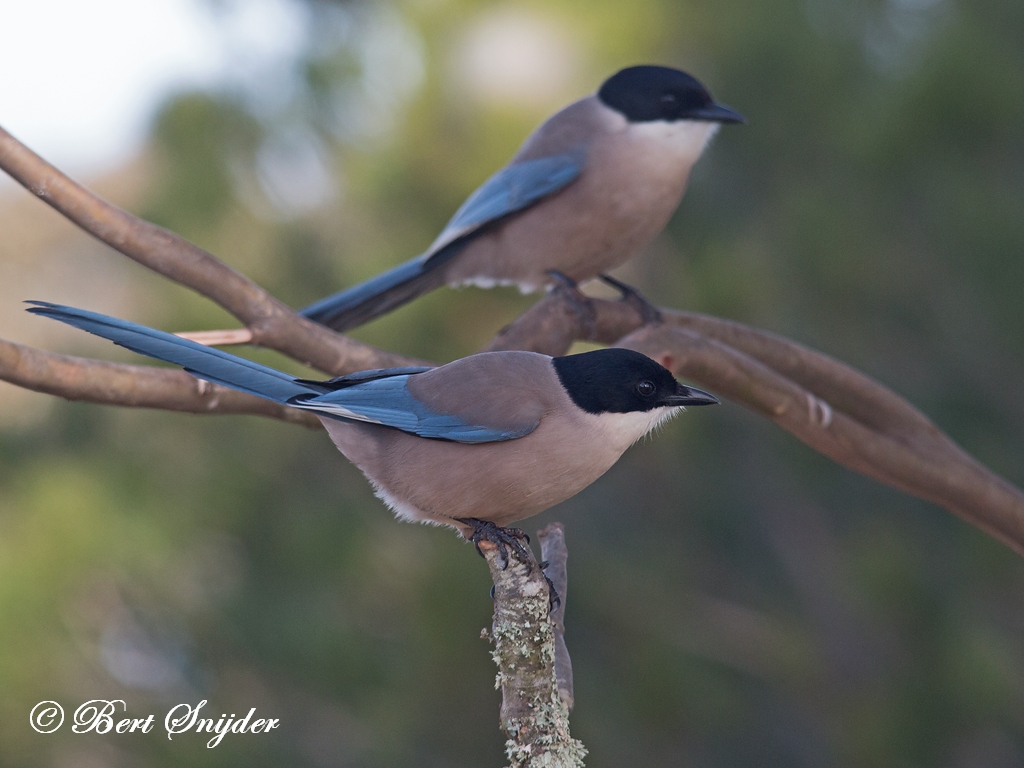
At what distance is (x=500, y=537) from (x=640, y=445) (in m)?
3.52

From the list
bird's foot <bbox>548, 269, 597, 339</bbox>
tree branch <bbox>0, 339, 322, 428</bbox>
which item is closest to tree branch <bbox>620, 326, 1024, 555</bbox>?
bird's foot <bbox>548, 269, 597, 339</bbox>

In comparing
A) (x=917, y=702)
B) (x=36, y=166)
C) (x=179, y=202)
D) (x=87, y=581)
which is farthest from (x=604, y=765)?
(x=36, y=166)

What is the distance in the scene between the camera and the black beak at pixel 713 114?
3031mm

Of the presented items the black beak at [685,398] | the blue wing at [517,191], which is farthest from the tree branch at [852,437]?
the blue wing at [517,191]

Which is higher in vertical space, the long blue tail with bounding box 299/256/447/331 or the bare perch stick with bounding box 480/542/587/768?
the long blue tail with bounding box 299/256/447/331

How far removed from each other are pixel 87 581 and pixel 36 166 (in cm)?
227

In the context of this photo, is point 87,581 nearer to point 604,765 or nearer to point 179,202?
point 179,202

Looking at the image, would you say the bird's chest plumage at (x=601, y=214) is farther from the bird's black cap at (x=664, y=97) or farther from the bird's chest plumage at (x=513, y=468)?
the bird's chest plumage at (x=513, y=468)

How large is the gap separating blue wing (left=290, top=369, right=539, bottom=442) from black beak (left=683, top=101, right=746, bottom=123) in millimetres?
1471

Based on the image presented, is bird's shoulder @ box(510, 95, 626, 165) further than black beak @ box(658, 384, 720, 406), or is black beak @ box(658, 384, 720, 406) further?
bird's shoulder @ box(510, 95, 626, 165)

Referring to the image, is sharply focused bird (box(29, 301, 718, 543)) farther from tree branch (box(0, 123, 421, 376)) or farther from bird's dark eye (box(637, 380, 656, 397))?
tree branch (box(0, 123, 421, 376))

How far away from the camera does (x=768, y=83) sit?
16.5 ft

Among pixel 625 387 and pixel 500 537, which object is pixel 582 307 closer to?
pixel 625 387

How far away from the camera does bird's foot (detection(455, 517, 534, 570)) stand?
1.77 metres
